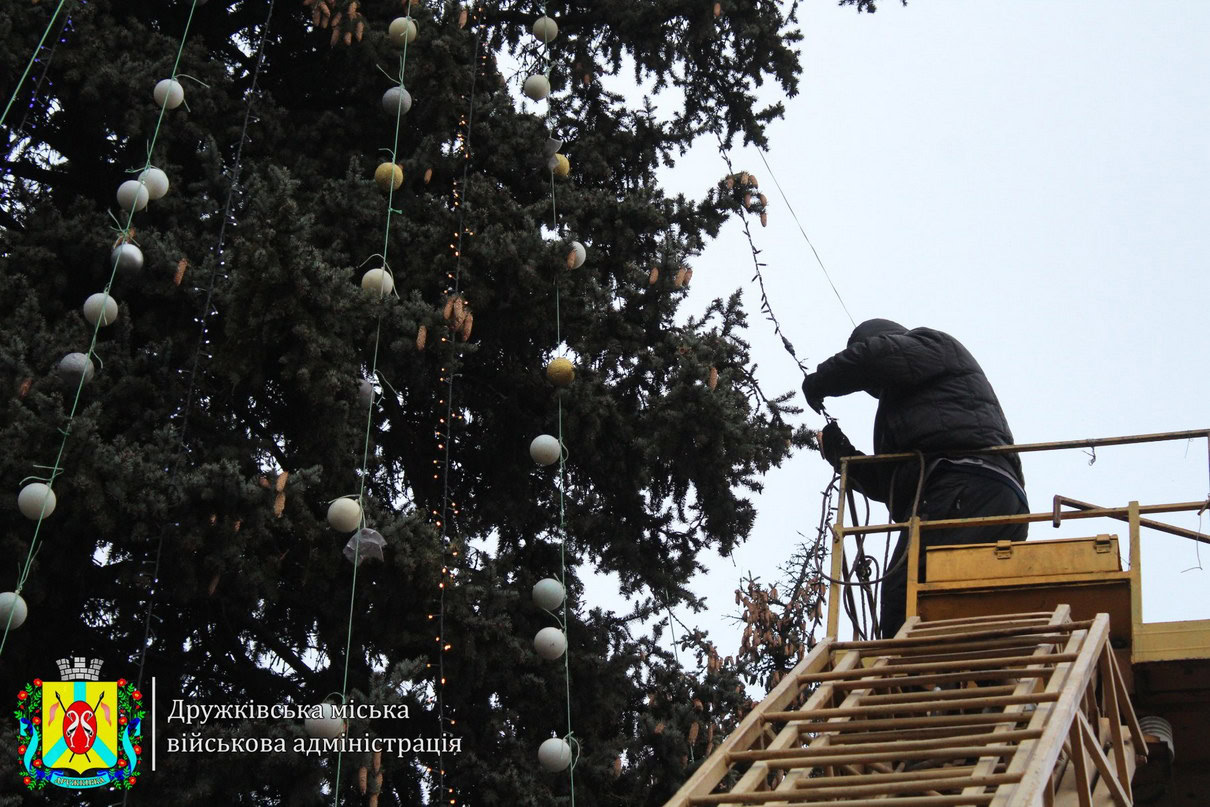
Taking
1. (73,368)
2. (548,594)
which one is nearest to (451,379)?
(548,594)

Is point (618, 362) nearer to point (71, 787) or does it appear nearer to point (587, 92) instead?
point (587, 92)

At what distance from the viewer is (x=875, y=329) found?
9.34 m

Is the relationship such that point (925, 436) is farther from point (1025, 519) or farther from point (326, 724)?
point (326, 724)

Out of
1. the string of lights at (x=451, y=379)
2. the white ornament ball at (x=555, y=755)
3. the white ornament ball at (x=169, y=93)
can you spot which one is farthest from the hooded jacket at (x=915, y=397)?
the white ornament ball at (x=169, y=93)

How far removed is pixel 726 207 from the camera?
11.1m

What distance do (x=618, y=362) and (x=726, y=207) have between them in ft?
5.48

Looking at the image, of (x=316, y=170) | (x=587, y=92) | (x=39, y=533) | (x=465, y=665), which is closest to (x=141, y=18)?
(x=316, y=170)

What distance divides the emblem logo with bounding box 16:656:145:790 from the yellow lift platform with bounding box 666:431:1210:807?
2981 mm

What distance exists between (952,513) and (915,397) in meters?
0.69

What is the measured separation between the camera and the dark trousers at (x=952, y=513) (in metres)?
8.16

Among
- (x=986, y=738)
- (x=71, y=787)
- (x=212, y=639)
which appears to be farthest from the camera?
(x=212, y=639)

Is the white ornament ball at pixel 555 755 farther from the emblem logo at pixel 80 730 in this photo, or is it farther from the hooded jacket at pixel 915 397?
the hooded jacket at pixel 915 397

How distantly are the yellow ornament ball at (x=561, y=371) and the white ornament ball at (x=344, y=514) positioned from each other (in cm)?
182

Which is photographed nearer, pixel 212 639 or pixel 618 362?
pixel 212 639
